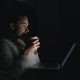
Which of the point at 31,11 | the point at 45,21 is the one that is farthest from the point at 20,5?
the point at 45,21

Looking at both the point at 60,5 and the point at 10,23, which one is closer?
the point at 10,23

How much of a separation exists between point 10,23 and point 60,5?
644mm

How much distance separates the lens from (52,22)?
2.10 metres

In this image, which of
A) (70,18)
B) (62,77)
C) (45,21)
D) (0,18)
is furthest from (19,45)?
(70,18)

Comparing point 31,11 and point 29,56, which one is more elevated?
point 31,11

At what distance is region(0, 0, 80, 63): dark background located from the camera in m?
2.05

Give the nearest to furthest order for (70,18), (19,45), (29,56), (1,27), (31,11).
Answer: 1. (29,56)
2. (19,45)
3. (1,27)
4. (31,11)
5. (70,18)

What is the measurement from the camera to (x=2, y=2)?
6.68 feet

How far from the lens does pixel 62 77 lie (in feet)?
4.86

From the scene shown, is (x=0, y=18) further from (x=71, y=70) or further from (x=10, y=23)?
(x=71, y=70)

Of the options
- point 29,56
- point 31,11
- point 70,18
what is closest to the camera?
point 29,56

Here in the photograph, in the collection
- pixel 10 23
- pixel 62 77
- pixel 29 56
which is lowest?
pixel 62 77

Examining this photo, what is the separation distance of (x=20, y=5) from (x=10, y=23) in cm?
46

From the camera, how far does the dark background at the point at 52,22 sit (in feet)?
6.73
